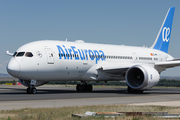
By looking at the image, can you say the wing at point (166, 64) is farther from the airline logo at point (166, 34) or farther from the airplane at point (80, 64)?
the airline logo at point (166, 34)

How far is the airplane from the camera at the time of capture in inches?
903

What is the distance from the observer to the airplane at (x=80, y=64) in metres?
22.9

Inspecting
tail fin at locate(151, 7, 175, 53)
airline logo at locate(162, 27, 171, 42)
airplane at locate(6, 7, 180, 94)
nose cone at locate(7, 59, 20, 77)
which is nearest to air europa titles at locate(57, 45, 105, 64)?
airplane at locate(6, 7, 180, 94)

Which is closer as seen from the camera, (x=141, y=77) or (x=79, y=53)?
(x=79, y=53)

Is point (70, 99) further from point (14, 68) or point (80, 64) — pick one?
point (80, 64)

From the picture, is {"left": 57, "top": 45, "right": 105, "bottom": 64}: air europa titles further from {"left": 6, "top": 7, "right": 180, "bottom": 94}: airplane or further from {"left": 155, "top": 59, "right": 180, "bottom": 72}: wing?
{"left": 155, "top": 59, "right": 180, "bottom": 72}: wing

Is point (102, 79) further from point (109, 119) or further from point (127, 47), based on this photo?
point (109, 119)

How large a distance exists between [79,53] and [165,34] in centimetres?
1639

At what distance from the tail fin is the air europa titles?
11.6m

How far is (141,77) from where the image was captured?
27.5m

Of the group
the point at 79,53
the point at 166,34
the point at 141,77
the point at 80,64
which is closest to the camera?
the point at 80,64

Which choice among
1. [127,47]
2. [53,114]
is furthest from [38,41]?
[53,114]

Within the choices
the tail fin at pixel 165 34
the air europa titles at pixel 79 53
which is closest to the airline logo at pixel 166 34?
the tail fin at pixel 165 34

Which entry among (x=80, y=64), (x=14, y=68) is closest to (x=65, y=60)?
(x=80, y=64)
